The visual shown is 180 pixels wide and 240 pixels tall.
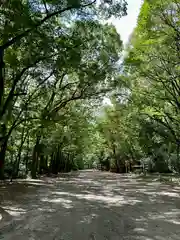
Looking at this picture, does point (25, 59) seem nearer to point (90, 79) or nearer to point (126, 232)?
point (90, 79)

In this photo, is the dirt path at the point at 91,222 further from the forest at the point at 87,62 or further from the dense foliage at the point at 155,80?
the dense foliage at the point at 155,80

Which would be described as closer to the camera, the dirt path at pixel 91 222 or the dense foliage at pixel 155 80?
the dirt path at pixel 91 222

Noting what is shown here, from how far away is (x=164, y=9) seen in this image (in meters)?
12.1

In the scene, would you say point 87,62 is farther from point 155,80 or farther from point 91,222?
point 91,222

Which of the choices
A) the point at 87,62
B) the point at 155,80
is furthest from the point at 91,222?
the point at 155,80

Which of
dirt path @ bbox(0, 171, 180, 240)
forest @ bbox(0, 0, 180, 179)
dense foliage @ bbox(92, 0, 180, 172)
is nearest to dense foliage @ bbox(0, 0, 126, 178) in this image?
forest @ bbox(0, 0, 180, 179)

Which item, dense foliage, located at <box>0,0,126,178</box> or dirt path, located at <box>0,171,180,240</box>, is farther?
dense foliage, located at <box>0,0,126,178</box>

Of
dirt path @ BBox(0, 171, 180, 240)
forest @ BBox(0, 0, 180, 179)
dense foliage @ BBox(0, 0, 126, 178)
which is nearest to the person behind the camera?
dirt path @ BBox(0, 171, 180, 240)

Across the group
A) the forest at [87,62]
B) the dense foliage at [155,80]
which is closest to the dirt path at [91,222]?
the forest at [87,62]

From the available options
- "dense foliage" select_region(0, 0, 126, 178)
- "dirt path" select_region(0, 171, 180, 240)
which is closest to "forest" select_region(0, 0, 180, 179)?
"dense foliage" select_region(0, 0, 126, 178)

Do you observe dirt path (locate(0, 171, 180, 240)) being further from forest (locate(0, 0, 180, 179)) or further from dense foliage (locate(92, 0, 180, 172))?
dense foliage (locate(92, 0, 180, 172))

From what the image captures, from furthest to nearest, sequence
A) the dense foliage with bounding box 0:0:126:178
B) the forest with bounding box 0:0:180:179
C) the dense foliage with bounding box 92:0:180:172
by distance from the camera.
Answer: the dense foliage with bounding box 92:0:180:172 < the forest with bounding box 0:0:180:179 < the dense foliage with bounding box 0:0:126:178

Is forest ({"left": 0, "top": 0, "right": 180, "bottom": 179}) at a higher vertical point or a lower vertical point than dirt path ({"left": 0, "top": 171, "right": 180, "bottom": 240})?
higher

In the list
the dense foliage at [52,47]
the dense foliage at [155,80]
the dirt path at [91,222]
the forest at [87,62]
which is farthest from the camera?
the dense foliage at [155,80]
